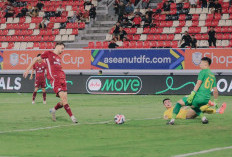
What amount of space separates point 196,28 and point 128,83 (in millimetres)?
8689

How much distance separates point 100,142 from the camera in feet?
37.7

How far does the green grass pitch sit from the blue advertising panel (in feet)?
45.8

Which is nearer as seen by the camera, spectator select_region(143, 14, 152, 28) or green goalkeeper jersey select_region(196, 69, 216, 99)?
green goalkeeper jersey select_region(196, 69, 216, 99)

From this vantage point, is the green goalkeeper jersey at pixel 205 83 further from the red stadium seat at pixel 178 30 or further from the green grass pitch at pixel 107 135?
the red stadium seat at pixel 178 30

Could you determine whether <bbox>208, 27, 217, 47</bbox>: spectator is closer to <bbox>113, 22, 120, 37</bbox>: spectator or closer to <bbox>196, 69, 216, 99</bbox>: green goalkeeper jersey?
<bbox>113, 22, 120, 37</bbox>: spectator

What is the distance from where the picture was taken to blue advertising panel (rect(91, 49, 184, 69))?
108 feet

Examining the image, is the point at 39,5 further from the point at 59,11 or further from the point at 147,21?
Answer: the point at 147,21

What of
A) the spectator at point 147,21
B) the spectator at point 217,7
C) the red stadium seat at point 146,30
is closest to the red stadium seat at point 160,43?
the red stadium seat at point 146,30

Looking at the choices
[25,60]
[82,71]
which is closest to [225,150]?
[82,71]

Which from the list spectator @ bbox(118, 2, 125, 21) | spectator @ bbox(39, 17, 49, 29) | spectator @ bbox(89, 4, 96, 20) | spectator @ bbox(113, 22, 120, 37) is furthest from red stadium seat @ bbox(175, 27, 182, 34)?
spectator @ bbox(39, 17, 49, 29)

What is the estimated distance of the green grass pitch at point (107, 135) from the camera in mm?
10156

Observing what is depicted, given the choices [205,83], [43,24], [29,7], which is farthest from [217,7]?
[205,83]

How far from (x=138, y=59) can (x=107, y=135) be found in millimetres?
21213

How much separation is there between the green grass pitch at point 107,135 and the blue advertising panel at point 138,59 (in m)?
14.0
